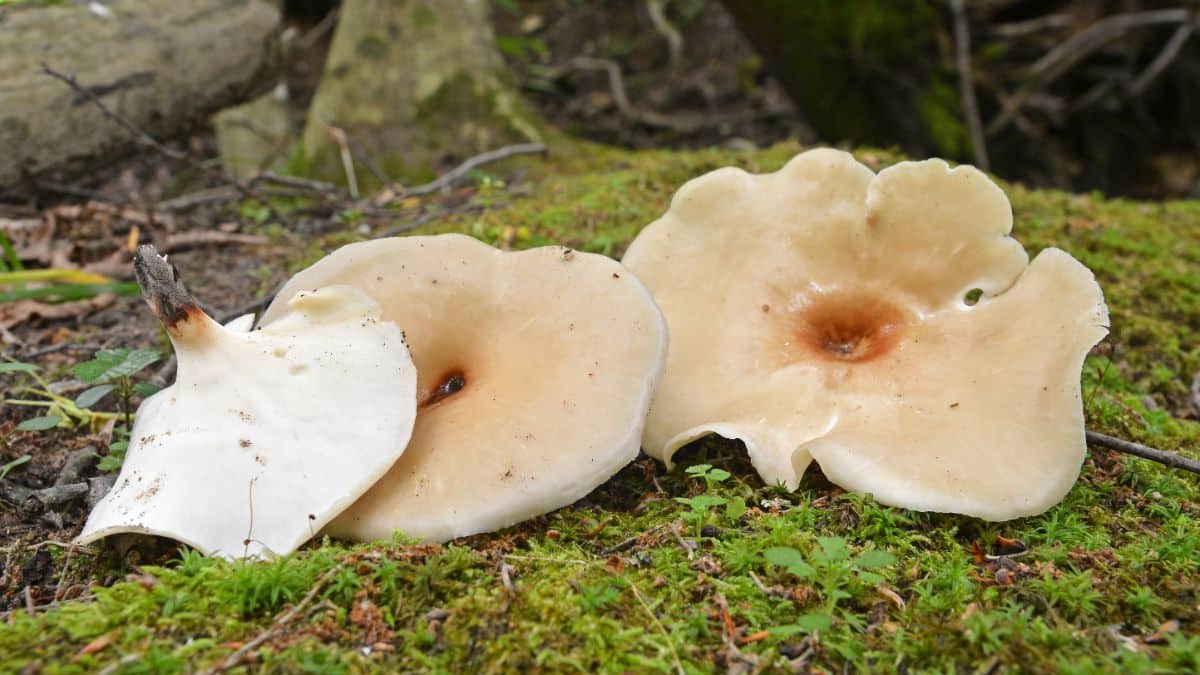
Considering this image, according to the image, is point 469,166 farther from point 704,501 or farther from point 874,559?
point 874,559

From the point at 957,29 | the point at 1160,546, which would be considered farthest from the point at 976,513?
the point at 957,29

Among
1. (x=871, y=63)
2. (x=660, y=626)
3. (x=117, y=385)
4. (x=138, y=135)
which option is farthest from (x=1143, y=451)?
(x=871, y=63)

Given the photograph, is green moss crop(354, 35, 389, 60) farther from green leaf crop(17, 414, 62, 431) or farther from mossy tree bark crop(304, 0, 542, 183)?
green leaf crop(17, 414, 62, 431)

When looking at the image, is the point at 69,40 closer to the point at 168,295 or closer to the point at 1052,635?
the point at 168,295

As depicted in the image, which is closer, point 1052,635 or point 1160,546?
point 1052,635

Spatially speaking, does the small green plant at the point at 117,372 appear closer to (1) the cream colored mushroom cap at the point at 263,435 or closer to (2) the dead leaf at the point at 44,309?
(1) the cream colored mushroom cap at the point at 263,435
